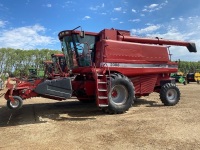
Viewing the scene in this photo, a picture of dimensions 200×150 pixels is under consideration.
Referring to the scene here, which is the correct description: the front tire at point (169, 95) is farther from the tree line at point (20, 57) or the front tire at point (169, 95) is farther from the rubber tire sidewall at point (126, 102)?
the tree line at point (20, 57)

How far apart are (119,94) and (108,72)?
89 cm

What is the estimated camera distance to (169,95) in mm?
11000

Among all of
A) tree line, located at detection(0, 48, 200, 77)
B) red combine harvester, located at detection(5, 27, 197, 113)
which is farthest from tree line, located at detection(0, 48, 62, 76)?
red combine harvester, located at detection(5, 27, 197, 113)

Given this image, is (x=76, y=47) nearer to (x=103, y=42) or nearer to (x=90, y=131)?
(x=103, y=42)

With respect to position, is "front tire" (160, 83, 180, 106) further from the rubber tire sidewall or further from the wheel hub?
the wheel hub

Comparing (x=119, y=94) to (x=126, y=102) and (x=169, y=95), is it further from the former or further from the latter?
(x=169, y=95)

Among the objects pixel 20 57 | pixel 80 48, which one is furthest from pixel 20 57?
pixel 80 48

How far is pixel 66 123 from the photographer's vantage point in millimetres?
7410

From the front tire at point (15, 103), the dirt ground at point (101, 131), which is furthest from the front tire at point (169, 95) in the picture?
the front tire at point (15, 103)

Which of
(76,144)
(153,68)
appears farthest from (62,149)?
(153,68)

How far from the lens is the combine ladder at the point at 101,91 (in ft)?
27.2

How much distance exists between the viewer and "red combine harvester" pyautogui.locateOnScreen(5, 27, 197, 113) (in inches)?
323

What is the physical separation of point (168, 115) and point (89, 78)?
3.16 metres

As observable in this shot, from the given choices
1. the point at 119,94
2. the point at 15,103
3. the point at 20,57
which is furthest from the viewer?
the point at 20,57
